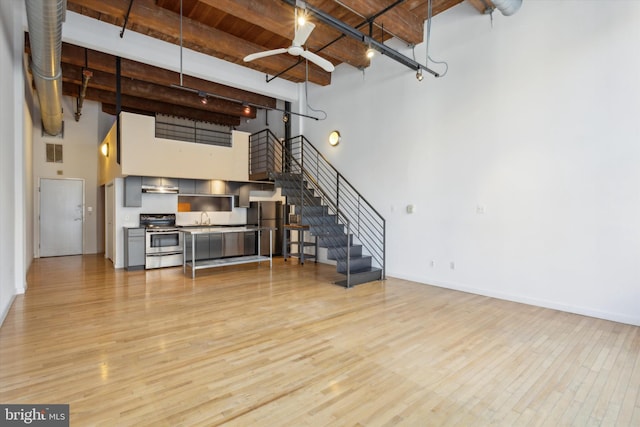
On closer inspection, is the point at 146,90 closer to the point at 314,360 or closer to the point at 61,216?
the point at 61,216

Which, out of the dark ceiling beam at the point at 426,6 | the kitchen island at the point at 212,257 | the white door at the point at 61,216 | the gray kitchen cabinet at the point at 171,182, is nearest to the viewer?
the dark ceiling beam at the point at 426,6

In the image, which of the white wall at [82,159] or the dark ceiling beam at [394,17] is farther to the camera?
the white wall at [82,159]

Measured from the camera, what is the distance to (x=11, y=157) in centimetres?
429

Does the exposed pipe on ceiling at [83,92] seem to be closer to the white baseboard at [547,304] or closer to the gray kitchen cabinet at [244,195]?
the gray kitchen cabinet at [244,195]

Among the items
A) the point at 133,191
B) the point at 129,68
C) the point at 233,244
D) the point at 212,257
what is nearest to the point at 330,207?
the point at 233,244

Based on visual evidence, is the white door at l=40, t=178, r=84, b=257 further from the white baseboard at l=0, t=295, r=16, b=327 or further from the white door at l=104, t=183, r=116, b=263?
the white baseboard at l=0, t=295, r=16, b=327

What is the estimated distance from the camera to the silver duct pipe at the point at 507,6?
428 centimetres

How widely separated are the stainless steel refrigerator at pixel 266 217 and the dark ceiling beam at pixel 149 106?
131 inches

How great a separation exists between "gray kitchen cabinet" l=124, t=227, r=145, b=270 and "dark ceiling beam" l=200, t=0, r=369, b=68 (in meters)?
4.76

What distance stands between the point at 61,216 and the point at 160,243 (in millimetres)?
4191

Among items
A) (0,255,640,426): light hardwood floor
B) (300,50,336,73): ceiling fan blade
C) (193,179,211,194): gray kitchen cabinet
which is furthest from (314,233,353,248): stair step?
(193,179,211,194): gray kitchen cabinet

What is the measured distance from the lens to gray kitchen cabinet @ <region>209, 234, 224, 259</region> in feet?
25.8

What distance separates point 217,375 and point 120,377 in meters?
0.74

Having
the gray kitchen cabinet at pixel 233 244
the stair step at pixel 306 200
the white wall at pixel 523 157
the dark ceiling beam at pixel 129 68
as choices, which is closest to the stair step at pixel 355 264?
the white wall at pixel 523 157
